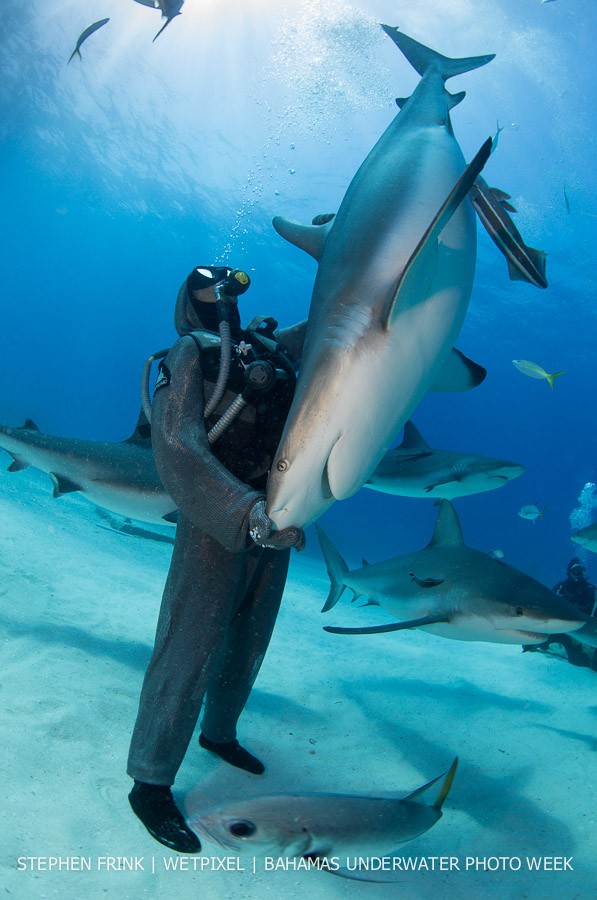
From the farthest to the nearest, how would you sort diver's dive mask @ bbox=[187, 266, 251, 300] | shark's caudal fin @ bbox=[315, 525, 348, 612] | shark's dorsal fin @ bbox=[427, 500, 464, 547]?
1. shark's caudal fin @ bbox=[315, 525, 348, 612]
2. shark's dorsal fin @ bbox=[427, 500, 464, 547]
3. diver's dive mask @ bbox=[187, 266, 251, 300]

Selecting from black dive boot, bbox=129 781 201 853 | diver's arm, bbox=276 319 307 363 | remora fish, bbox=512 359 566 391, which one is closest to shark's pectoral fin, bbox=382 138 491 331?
diver's arm, bbox=276 319 307 363

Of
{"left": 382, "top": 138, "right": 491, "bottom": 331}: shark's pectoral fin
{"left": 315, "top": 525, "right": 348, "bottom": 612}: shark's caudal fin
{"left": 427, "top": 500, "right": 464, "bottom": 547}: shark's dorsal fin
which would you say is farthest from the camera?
{"left": 315, "top": 525, "right": 348, "bottom": 612}: shark's caudal fin

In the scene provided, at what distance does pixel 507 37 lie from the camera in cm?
1798

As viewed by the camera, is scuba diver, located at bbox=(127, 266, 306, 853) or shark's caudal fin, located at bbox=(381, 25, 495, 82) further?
shark's caudal fin, located at bbox=(381, 25, 495, 82)

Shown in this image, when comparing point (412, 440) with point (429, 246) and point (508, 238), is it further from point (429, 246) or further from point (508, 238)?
point (429, 246)

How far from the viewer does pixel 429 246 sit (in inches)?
64.9

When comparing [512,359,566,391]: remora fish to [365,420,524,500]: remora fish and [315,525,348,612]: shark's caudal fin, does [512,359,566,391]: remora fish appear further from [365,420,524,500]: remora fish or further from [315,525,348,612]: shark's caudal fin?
[315,525,348,612]: shark's caudal fin

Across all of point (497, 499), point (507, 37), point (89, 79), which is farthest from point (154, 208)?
point (497, 499)

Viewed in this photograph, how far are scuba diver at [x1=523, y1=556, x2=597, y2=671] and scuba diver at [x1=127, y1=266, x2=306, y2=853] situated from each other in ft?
13.6

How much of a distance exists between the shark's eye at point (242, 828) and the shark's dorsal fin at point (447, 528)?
2.77 meters

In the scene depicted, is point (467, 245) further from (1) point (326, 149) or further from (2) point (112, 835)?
(1) point (326, 149)

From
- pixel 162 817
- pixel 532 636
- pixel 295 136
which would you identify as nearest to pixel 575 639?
pixel 532 636

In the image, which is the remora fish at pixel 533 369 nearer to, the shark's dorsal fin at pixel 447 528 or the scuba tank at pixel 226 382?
the shark's dorsal fin at pixel 447 528

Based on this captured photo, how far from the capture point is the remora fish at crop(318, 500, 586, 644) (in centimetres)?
310
